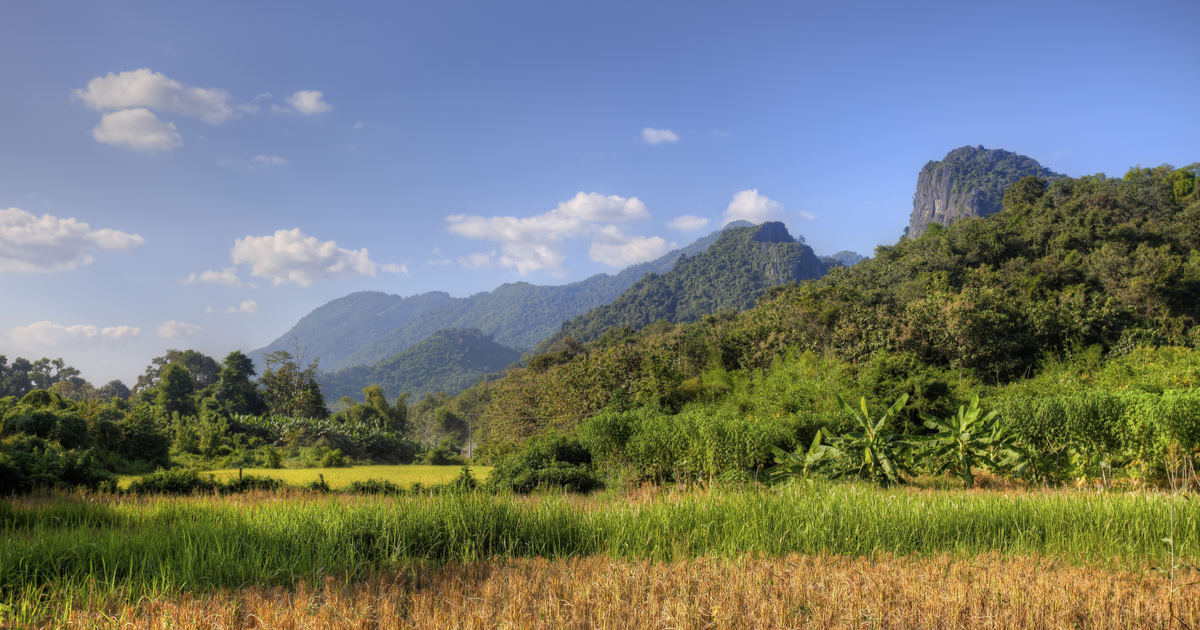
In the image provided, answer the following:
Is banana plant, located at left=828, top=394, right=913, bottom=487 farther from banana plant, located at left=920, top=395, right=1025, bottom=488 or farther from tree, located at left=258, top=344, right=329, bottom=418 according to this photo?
tree, located at left=258, top=344, right=329, bottom=418

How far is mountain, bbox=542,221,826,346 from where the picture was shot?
90750 millimetres

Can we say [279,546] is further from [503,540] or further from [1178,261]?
[1178,261]

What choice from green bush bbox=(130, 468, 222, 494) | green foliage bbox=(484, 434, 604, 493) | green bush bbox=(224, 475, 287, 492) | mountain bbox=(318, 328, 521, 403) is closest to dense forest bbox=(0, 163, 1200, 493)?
green foliage bbox=(484, 434, 604, 493)

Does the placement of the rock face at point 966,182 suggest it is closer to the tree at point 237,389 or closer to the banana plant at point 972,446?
the tree at point 237,389

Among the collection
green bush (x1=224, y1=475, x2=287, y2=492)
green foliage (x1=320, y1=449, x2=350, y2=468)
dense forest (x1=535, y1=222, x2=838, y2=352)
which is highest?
dense forest (x1=535, y1=222, x2=838, y2=352)

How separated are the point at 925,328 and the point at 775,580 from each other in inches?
665

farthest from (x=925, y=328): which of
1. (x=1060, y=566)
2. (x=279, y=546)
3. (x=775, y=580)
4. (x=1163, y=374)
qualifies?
(x=279, y=546)

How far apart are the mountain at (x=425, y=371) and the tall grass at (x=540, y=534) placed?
105302mm

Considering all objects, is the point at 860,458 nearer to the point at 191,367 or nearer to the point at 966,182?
the point at 191,367

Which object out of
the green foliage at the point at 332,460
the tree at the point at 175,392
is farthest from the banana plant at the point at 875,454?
the tree at the point at 175,392

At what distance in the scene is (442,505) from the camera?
4676 mm

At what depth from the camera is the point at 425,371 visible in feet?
406

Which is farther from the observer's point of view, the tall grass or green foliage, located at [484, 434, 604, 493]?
green foliage, located at [484, 434, 604, 493]

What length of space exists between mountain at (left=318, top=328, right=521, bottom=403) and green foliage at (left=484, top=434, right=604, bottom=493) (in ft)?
325
